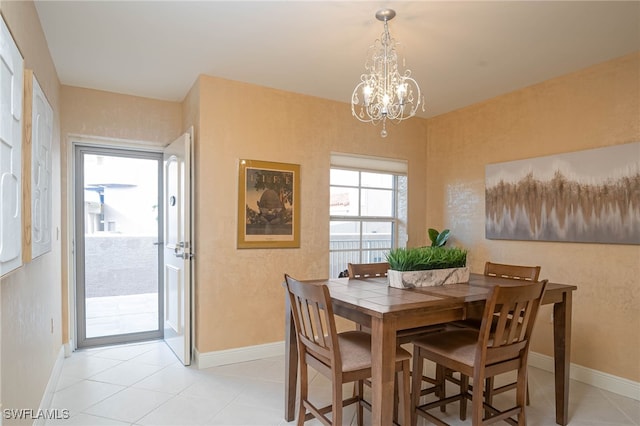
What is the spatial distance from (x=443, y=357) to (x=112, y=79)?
3.57m

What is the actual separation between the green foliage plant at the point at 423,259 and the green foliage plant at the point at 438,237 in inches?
69.5

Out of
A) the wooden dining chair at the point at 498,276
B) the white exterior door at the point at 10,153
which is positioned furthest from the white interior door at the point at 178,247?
the wooden dining chair at the point at 498,276

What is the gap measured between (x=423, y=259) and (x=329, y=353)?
912 millimetres

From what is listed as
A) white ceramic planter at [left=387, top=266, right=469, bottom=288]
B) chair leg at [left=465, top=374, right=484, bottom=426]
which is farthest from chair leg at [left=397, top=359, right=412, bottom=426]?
white ceramic planter at [left=387, top=266, right=469, bottom=288]

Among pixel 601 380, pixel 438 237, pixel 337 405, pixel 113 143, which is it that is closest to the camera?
pixel 337 405

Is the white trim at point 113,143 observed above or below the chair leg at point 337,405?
above

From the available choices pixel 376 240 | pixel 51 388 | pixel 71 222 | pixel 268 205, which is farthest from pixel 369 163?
pixel 51 388

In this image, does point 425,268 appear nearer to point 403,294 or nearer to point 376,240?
point 403,294

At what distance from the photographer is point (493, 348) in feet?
6.47

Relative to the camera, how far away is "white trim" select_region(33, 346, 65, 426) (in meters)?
2.29

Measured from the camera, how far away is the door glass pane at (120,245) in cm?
389

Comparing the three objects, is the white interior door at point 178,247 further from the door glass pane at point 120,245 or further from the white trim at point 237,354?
the door glass pane at point 120,245

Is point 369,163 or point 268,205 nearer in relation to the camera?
point 268,205

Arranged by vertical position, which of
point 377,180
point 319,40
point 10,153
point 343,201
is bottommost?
point 343,201
